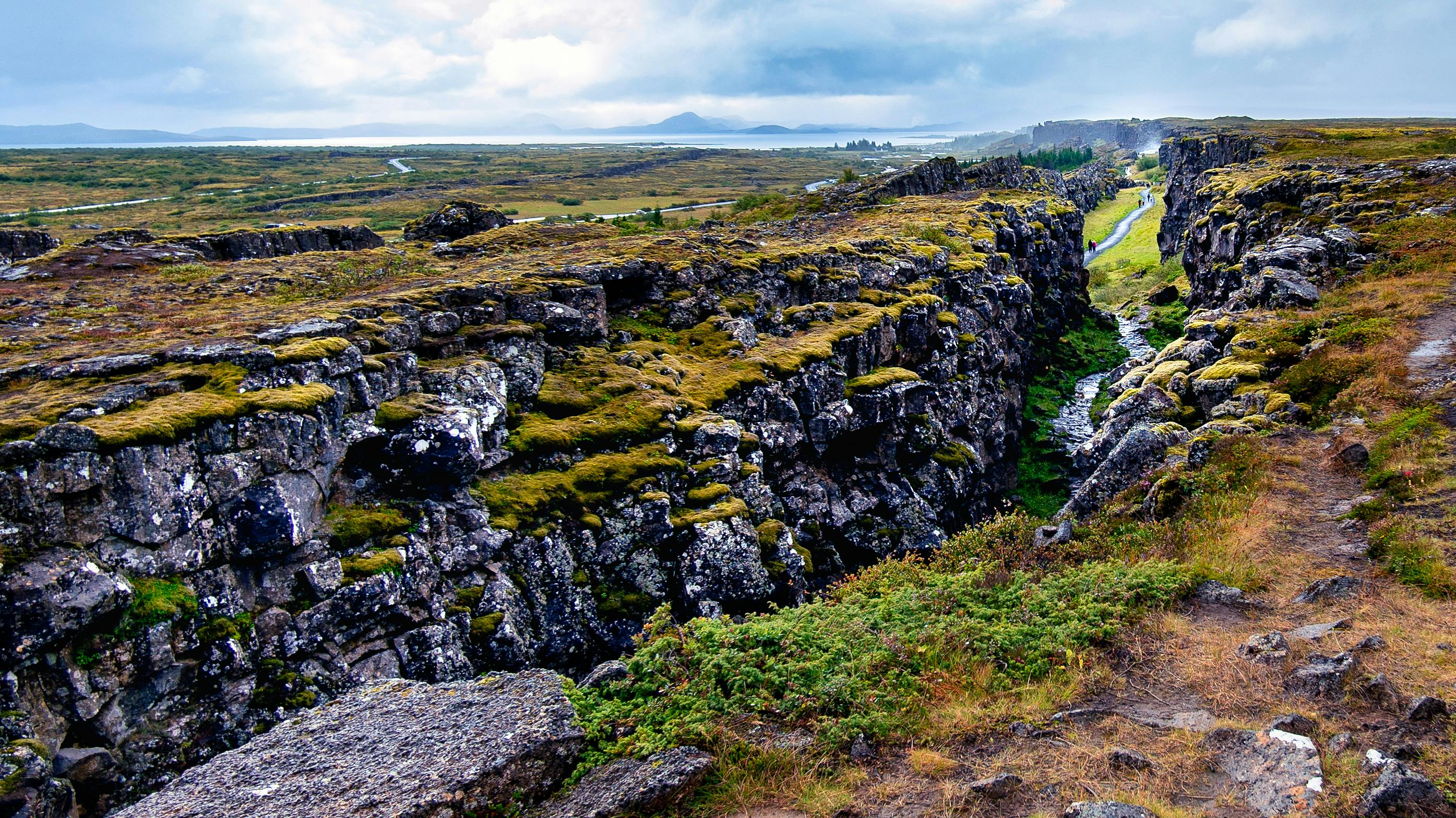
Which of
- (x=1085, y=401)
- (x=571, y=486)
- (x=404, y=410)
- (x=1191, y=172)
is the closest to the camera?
(x=404, y=410)

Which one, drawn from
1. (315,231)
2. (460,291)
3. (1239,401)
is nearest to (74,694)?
(460,291)

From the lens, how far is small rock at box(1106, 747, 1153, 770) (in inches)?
438

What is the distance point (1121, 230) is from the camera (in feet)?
465

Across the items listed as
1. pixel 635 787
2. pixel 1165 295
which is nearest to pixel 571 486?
pixel 635 787

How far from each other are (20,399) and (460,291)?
1506cm

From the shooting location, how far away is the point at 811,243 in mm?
53812

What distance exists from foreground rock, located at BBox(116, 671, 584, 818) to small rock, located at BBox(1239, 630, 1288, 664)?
12656 mm

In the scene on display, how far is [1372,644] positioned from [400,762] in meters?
17.5

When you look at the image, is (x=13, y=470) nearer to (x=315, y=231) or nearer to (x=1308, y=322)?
(x=315, y=231)

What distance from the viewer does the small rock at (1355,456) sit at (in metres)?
20.8

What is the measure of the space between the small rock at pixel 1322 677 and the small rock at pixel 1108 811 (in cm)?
437

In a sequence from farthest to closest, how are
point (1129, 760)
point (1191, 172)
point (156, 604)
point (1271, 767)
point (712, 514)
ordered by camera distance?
point (1191, 172) → point (712, 514) → point (156, 604) → point (1129, 760) → point (1271, 767)

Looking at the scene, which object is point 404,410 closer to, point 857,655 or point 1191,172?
point 857,655

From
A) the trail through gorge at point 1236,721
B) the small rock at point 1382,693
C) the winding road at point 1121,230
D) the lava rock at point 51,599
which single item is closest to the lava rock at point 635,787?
the trail through gorge at point 1236,721
